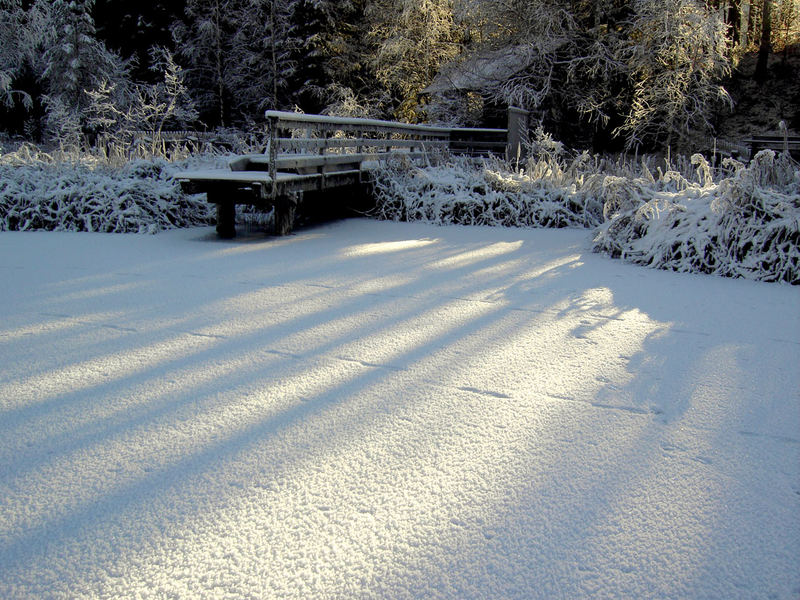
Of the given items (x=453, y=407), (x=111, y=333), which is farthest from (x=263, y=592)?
(x=111, y=333)

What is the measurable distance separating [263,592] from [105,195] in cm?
643

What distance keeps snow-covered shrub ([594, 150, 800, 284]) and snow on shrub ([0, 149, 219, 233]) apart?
4849mm

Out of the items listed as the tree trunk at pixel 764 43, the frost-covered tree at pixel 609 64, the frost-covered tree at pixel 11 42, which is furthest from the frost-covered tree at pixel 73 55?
the tree trunk at pixel 764 43

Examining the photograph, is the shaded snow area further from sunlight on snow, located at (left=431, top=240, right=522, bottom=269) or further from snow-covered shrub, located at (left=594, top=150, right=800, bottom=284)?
sunlight on snow, located at (left=431, top=240, right=522, bottom=269)

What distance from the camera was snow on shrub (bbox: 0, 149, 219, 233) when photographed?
6.45 meters

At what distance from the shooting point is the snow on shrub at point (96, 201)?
21.1 ft

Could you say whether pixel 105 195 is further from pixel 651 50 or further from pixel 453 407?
pixel 651 50

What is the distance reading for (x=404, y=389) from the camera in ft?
7.43

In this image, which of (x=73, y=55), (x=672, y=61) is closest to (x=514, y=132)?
(x=672, y=61)

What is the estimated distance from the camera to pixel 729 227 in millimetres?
4516

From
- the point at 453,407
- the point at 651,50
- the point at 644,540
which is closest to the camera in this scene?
the point at 644,540

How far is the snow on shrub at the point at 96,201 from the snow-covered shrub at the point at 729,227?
485 centimetres

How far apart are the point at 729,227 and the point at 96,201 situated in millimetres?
6426

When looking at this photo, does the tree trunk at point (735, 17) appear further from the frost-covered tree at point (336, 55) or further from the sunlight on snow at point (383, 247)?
the sunlight on snow at point (383, 247)
